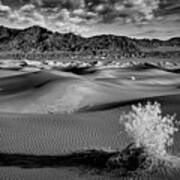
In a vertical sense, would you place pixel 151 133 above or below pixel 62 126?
above

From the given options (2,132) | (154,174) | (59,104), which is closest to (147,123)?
(154,174)

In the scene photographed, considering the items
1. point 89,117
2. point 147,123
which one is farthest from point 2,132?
point 147,123

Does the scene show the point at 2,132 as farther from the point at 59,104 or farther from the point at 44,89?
the point at 44,89

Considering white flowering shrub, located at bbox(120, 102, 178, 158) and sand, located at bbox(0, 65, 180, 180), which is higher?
white flowering shrub, located at bbox(120, 102, 178, 158)

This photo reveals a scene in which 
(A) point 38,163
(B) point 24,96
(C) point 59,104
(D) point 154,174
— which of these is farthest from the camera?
(B) point 24,96

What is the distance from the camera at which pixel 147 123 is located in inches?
346

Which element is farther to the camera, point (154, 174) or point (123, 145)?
point (123, 145)

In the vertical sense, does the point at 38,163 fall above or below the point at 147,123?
below

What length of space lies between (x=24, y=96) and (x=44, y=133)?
43.3 feet

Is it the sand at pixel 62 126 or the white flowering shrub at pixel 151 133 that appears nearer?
the sand at pixel 62 126

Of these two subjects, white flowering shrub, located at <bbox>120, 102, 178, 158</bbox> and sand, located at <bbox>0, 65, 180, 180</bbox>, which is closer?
sand, located at <bbox>0, 65, 180, 180</bbox>

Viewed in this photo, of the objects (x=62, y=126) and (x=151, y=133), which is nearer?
(x=151, y=133)

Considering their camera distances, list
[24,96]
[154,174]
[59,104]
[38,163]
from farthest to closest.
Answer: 1. [24,96]
2. [59,104]
3. [38,163]
4. [154,174]

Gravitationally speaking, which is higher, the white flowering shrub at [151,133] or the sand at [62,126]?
the white flowering shrub at [151,133]
